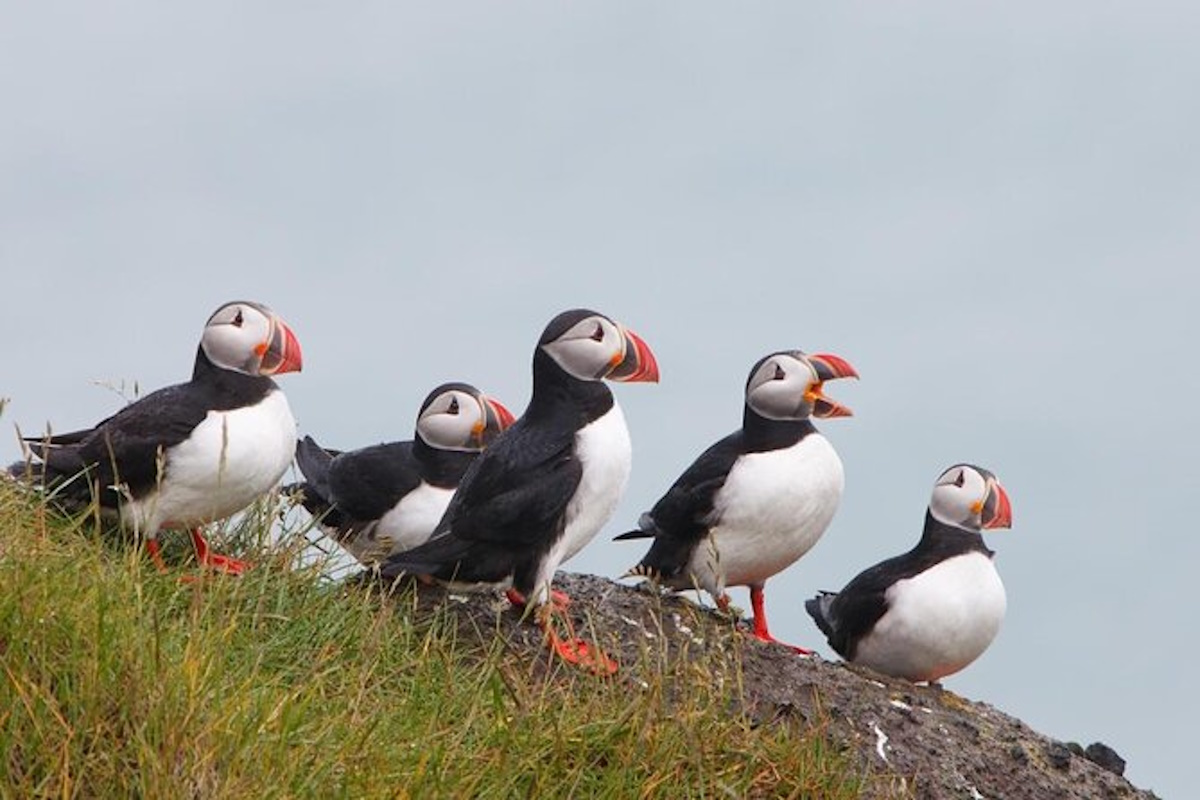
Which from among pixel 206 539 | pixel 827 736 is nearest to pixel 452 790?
pixel 827 736

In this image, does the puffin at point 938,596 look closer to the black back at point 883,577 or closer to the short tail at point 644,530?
the black back at point 883,577

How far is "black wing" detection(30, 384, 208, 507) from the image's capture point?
344 inches

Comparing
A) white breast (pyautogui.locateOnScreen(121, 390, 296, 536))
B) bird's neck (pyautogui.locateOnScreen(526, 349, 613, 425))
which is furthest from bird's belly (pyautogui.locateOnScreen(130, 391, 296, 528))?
bird's neck (pyautogui.locateOnScreen(526, 349, 613, 425))

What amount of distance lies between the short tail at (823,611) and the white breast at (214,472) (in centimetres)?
280

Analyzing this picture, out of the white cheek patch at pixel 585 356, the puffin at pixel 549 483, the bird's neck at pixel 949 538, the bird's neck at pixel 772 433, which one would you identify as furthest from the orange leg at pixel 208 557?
the bird's neck at pixel 949 538

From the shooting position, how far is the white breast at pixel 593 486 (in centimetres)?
828

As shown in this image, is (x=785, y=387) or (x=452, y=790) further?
(x=785, y=387)

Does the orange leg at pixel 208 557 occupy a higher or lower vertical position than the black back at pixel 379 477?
lower

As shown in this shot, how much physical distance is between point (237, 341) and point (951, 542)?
11.0 feet

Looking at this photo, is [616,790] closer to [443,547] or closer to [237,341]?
[443,547]

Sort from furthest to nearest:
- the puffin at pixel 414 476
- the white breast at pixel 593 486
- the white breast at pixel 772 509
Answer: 1. the puffin at pixel 414 476
2. the white breast at pixel 772 509
3. the white breast at pixel 593 486

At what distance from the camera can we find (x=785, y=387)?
31.6 feet

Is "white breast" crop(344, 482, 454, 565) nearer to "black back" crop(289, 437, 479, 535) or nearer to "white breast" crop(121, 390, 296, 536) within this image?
"black back" crop(289, 437, 479, 535)

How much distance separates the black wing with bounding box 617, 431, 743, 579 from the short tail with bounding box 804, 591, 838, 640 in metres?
0.90
